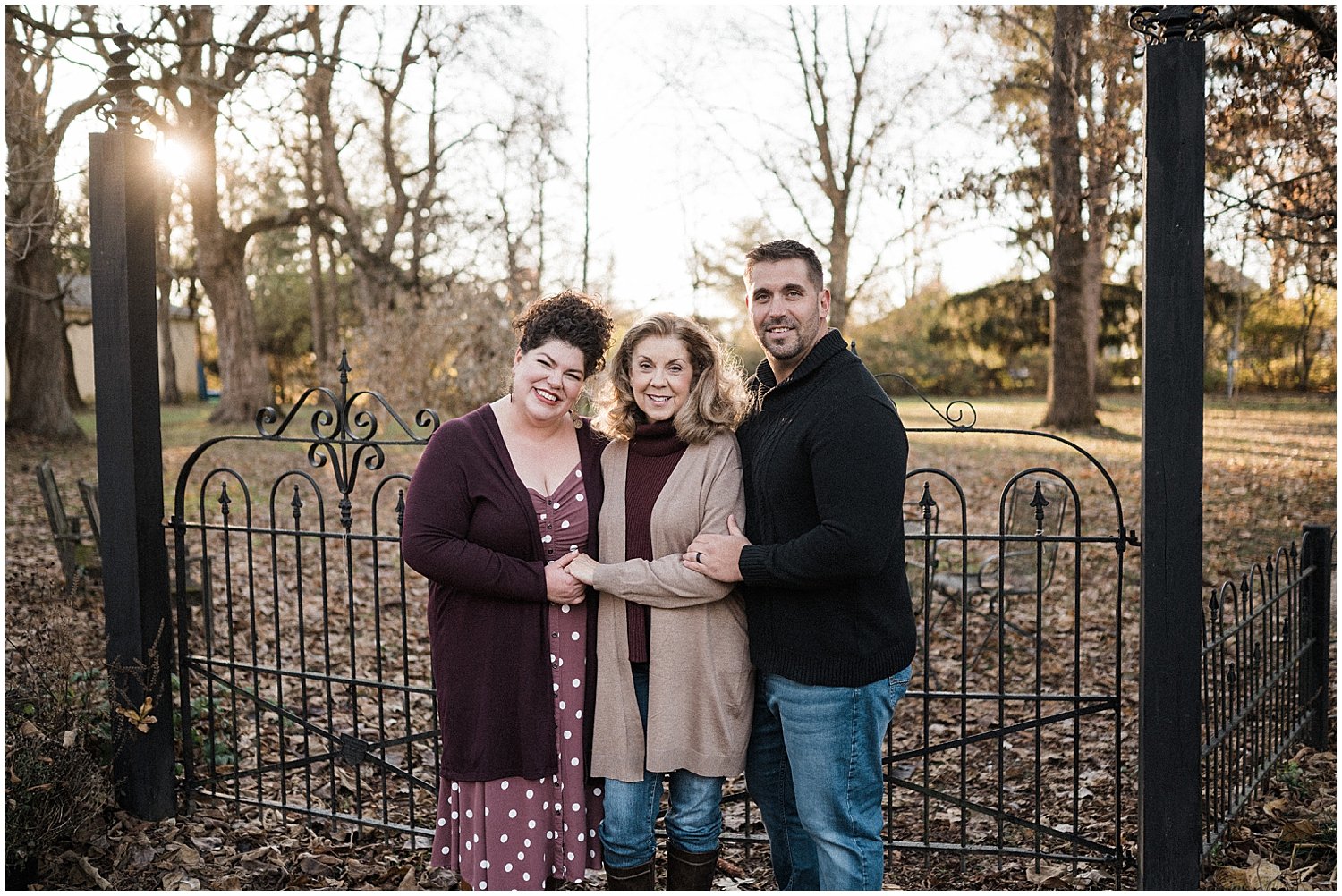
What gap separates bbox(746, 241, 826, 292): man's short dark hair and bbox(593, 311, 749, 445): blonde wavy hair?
10.3 inches

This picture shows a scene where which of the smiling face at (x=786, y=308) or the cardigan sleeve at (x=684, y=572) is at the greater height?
the smiling face at (x=786, y=308)

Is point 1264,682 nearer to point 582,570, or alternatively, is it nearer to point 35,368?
point 582,570

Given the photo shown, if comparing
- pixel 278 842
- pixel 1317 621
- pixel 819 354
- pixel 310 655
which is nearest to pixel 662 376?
pixel 819 354

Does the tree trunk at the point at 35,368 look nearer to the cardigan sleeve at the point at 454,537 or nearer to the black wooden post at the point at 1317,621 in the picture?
the cardigan sleeve at the point at 454,537

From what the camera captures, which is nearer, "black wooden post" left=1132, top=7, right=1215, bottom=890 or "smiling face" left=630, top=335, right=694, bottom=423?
"smiling face" left=630, top=335, right=694, bottom=423

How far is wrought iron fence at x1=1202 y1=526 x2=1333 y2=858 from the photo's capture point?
3.95 meters

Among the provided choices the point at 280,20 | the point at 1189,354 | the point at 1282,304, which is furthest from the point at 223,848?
the point at 1282,304

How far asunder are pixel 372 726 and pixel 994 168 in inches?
464

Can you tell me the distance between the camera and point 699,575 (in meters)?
2.81

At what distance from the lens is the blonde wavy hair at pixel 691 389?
2924 millimetres

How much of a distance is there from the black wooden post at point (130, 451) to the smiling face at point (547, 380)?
186 centimetres

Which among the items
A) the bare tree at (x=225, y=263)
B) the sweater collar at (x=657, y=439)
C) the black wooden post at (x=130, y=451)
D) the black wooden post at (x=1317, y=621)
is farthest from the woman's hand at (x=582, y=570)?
the bare tree at (x=225, y=263)

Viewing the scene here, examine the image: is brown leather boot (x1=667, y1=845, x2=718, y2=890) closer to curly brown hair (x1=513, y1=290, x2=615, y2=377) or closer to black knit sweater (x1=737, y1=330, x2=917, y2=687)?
black knit sweater (x1=737, y1=330, x2=917, y2=687)

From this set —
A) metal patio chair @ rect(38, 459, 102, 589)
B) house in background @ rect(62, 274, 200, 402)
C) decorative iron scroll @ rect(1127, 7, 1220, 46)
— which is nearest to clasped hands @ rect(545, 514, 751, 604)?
decorative iron scroll @ rect(1127, 7, 1220, 46)
